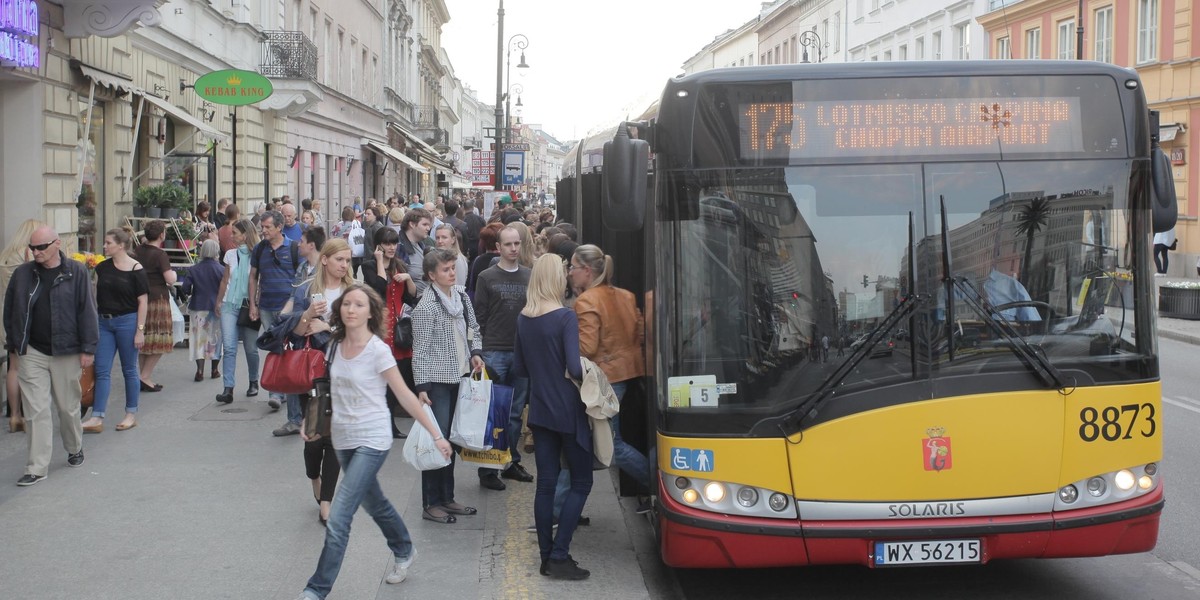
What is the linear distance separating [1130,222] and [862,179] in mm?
1277

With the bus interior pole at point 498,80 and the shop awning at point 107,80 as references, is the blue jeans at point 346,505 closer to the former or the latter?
the shop awning at point 107,80

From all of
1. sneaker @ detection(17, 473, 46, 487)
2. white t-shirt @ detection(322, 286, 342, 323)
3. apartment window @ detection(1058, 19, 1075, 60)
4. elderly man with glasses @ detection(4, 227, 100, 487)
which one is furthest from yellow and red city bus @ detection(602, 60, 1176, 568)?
apartment window @ detection(1058, 19, 1075, 60)

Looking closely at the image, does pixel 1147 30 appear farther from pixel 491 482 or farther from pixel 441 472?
pixel 441 472

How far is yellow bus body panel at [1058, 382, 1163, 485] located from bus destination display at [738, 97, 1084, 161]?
114cm

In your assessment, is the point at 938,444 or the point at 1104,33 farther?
the point at 1104,33

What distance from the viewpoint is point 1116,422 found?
5.62 m

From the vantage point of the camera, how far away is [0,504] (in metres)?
7.71

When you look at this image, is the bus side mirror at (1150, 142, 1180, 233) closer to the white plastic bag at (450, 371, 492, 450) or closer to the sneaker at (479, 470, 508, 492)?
the white plastic bag at (450, 371, 492, 450)

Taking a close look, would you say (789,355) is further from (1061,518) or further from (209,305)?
(209,305)

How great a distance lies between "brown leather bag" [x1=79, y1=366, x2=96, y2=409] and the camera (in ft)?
32.1

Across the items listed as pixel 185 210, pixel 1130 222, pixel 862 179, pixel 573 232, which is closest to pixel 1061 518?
pixel 1130 222

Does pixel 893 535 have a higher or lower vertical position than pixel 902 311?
lower

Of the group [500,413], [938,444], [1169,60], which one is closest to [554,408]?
[500,413]

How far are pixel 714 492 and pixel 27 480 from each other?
5.01 metres
